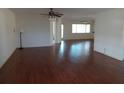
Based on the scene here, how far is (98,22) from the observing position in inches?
315

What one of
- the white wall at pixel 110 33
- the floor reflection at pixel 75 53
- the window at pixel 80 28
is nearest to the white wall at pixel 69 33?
the window at pixel 80 28

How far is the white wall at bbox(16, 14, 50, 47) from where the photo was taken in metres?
8.94

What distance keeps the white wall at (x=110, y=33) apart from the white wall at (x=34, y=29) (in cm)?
357

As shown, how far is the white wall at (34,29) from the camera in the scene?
352 inches

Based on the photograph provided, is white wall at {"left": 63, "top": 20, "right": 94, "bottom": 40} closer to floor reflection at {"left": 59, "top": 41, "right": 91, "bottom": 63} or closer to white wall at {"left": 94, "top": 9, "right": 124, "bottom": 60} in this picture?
floor reflection at {"left": 59, "top": 41, "right": 91, "bottom": 63}

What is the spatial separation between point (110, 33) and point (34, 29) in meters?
5.04

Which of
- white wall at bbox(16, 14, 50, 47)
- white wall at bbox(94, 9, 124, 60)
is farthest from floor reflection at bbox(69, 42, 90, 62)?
white wall at bbox(16, 14, 50, 47)

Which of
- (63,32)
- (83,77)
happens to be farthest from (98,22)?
(63,32)

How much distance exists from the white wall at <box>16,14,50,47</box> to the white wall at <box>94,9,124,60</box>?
3572mm

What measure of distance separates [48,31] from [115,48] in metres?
4.98

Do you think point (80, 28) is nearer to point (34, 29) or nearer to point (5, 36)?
point (34, 29)

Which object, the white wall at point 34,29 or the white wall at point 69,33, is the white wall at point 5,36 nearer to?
the white wall at point 34,29

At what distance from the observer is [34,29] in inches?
365
